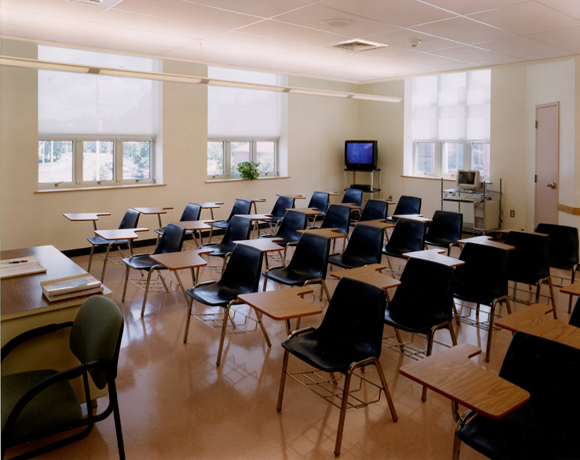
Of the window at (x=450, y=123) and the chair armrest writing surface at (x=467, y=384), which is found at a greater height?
the window at (x=450, y=123)

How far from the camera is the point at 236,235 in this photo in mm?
6121

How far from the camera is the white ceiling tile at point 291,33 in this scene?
574 cm

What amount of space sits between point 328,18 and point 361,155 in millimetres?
6020

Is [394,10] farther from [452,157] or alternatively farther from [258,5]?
[452,157]

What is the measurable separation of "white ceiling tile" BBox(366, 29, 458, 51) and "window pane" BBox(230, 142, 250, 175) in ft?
13.9

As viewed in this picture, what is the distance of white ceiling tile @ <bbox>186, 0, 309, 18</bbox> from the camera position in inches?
188

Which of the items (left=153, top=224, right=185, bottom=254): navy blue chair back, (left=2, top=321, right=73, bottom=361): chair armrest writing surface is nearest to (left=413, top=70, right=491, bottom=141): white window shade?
(left=153, top=224, right=185, bottom=254): navy blue chair back

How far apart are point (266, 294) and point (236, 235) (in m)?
2.64

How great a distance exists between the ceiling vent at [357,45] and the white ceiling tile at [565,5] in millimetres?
2297

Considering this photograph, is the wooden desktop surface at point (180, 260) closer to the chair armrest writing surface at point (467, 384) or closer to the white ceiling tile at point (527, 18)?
the chair armrest writing surface at point (467, 384)

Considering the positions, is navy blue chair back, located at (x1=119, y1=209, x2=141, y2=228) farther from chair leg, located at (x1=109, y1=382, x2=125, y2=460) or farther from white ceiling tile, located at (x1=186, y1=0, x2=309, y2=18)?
chair leg, located at (x1=109, y1=382, x2=125, y2=460)

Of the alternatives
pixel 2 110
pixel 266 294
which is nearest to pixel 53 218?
pixel 2 110

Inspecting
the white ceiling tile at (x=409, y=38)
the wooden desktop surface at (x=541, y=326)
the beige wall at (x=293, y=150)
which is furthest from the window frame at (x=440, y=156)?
the wooden desktop surface at (x=541, y=326)

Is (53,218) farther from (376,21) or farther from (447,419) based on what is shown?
(447,419)
